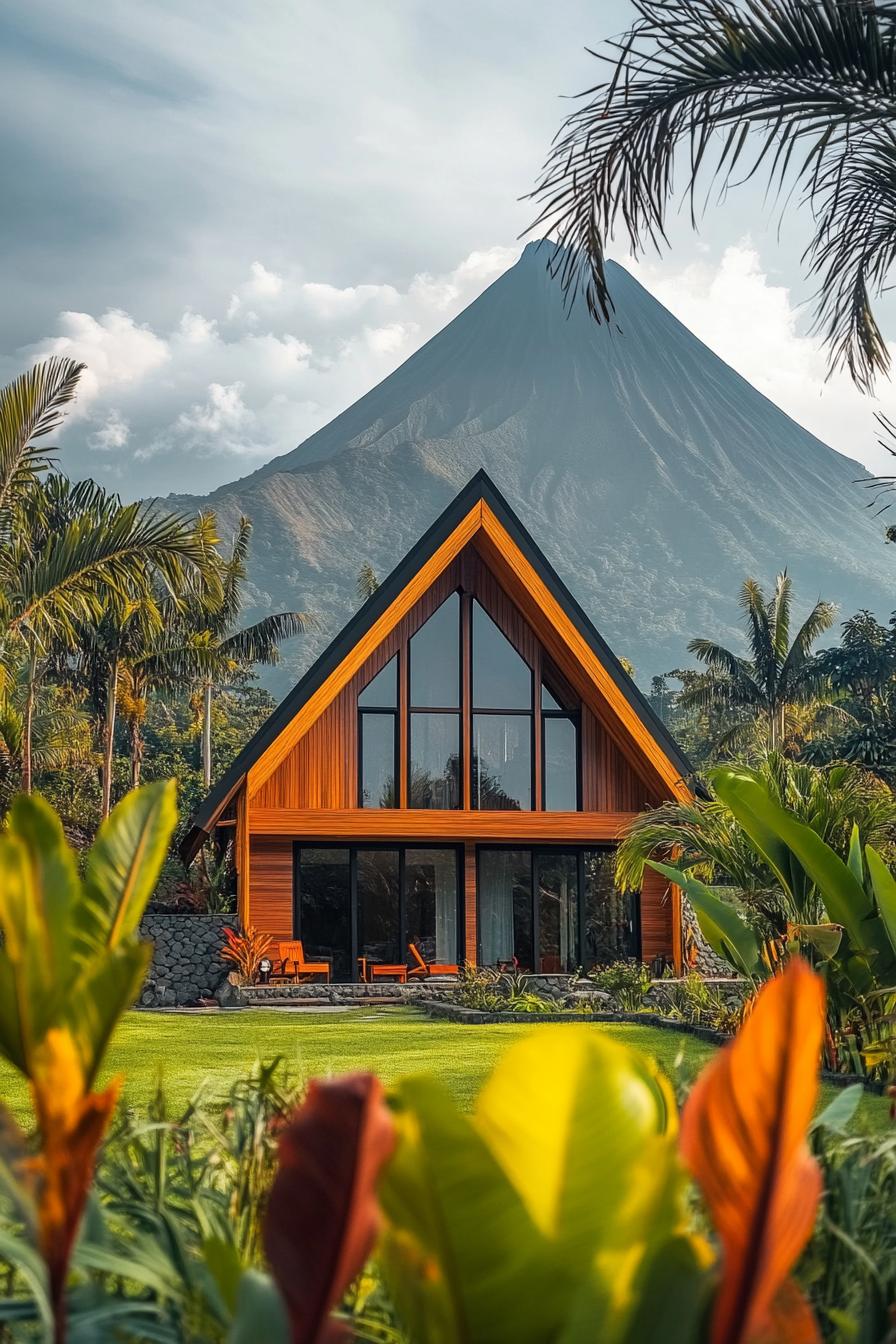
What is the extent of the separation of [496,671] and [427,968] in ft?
16.3

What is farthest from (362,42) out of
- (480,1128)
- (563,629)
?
(563,629)

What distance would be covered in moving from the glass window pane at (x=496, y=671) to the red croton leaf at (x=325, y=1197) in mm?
20750

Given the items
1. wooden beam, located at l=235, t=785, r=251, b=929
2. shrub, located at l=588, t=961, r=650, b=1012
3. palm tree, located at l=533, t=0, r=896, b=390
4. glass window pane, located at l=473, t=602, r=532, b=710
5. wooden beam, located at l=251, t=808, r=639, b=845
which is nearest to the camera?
palm tree, located at l=533, t=0, r=896, b=390

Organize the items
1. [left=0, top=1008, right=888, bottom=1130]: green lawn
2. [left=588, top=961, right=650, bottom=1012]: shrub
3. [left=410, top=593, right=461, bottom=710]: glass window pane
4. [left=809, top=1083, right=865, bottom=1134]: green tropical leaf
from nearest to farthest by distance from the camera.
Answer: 1. [left=809, top=1083, right=865, bottom=1134]: green tropical leaf
2. [left=0, top=1008, right=888, bottom=1130]: green lawn
3. [left=588, top=961, right=650, bottom=1012]: shrub
4. [left=410, top=593, right=461, bottom=710]: glass window pane

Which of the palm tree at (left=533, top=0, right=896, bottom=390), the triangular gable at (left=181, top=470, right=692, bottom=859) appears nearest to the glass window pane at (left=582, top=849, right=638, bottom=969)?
the triangular gable at (left=181, top=470, right=692, bottom=859)

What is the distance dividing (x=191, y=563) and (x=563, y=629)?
29.0ft

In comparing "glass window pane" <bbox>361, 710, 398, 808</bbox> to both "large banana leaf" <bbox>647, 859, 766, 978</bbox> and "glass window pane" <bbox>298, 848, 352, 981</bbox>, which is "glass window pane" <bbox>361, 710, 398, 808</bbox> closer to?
"glass window pane" <bbox>298, 848, 352, 981</bbox>

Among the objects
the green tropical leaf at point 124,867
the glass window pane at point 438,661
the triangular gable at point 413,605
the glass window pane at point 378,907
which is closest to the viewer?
the green tropical leaf at point 124,867

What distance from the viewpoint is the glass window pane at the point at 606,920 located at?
72.1 feet

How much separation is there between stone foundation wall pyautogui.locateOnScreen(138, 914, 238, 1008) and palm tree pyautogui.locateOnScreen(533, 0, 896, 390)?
14797 millimetres

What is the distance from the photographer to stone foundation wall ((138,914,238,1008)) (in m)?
19.9

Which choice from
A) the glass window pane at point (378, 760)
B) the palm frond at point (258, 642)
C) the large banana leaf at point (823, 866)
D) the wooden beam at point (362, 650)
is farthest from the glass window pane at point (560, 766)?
the palm frond at point (258, 642)

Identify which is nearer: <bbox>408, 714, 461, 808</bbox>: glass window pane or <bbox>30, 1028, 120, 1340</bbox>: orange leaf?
<bbox>30, 1028, 120, 1340</bbox>: orange leaf

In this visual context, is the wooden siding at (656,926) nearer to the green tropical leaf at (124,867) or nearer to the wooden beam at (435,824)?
the wooden beam at (435,824)
